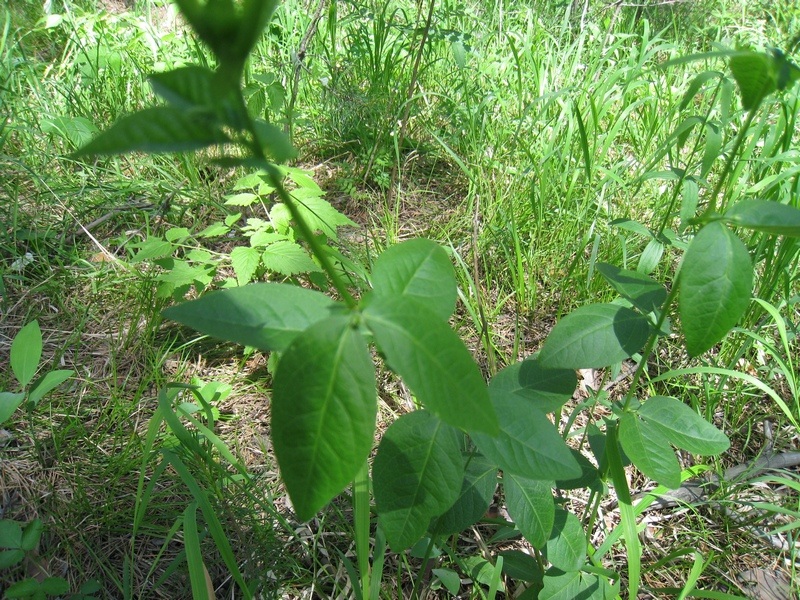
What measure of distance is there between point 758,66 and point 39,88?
321 centimetres

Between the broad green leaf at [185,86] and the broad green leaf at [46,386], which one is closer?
the broad green leaf at [185,86]

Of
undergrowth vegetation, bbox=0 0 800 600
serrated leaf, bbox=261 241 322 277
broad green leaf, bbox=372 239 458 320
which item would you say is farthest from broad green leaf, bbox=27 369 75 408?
broad green leaf, bbox=372 239 458 320

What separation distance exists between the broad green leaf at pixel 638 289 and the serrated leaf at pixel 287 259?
1.11 metres

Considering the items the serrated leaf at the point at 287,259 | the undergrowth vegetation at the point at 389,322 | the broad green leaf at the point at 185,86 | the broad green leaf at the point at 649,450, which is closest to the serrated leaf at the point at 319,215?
the undergrowth vegetation at the point at 389,322

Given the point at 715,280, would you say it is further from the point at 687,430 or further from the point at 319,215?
the point at 319,215

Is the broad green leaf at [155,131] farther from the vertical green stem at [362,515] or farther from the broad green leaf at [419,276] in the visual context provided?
the vertical green stem at [362,515]

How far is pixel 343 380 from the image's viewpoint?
602 millimetres

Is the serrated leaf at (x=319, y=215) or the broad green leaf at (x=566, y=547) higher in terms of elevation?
the serrated leaf at (x=319, y=215)

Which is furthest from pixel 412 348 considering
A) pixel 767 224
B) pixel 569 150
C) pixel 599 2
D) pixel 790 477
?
pixel 599 2

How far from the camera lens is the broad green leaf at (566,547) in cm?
113

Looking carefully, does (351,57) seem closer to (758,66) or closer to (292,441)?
(758,66)

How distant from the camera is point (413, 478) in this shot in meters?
0.86

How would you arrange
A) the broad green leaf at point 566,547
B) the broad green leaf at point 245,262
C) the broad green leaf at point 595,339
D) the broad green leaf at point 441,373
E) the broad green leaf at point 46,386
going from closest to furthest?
the broad green leaf at point 441,373 < the broad green leaf at point 595,339 < the broad green leaf at point 566,547 < the broad green leaf at point 46,386 < the broad green leaf at point 245,262

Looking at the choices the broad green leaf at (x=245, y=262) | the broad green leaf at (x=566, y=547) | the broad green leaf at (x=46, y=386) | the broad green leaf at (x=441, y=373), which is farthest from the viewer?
the broad green leaf at (x=245, y=262)
